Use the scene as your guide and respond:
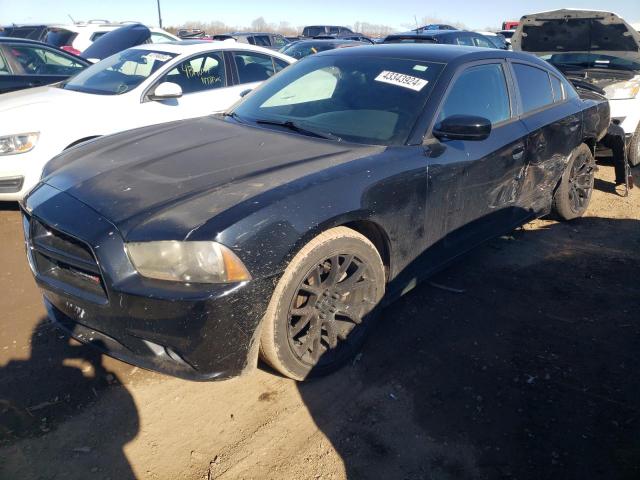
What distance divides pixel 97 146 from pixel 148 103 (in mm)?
2157

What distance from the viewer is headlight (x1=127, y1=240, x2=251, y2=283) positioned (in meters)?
2.16

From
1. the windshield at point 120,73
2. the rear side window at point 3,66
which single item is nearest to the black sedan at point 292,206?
the windshield at point 120,73

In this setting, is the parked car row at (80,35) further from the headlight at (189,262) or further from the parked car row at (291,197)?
the headlight at (189,262)

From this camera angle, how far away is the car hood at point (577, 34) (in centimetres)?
669

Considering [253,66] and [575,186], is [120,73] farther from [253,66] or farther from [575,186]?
[575,186]

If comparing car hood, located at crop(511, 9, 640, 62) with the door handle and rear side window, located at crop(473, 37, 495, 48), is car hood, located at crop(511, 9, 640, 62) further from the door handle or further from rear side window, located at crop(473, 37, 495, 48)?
rear side window, located at crop(473, 37, 495, 48)

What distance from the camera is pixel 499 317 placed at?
342 cm

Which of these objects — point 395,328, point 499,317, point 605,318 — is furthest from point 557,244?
point 395,328

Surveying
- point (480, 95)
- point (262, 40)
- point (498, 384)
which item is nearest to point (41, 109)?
point (480, 95)

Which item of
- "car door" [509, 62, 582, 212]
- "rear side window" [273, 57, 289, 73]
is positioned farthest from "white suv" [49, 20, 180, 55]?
"car door" [509, 62, 582, 212]

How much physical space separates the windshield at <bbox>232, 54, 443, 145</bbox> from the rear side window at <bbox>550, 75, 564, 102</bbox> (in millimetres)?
1573

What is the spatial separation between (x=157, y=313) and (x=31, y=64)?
250 inches

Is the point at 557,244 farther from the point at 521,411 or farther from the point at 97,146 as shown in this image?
the point at 97,146

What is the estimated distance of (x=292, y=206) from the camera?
238 centimetres
